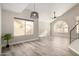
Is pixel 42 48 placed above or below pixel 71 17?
below

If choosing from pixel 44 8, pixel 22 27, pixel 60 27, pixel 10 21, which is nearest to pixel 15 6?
pixel 10 21

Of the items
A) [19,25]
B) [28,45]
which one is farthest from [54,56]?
[19,25]

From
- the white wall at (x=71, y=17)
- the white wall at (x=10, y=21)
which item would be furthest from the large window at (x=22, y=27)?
the white wall at (x=71, y=17)

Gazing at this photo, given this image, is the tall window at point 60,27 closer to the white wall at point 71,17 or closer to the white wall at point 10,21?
the white wall at point 71,17

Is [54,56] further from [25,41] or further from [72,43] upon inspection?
[25,41]

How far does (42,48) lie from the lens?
2.07 metres

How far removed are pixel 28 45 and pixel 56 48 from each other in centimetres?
56

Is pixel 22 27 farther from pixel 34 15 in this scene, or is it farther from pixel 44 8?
pixel 44 8

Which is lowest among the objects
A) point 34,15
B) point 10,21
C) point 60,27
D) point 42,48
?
point 42,48

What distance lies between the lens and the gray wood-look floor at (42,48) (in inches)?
79.9

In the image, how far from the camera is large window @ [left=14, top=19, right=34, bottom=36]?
6.68ft

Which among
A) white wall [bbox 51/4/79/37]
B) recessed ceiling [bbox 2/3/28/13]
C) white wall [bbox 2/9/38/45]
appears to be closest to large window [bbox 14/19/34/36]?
white wall [bbox 2/9/38/45]

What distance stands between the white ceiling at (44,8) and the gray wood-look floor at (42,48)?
0.45 m

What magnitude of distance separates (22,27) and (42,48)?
58 cm
